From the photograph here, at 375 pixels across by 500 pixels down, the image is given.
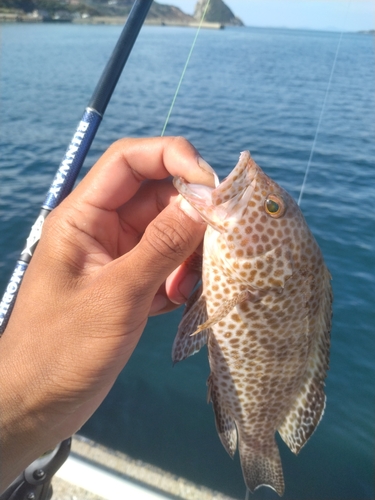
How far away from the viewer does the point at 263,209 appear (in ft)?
9.63

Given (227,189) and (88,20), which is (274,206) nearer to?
(227,189)

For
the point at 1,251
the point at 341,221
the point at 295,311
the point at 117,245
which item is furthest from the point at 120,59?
the point at 341,221

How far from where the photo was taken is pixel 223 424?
3.42 m

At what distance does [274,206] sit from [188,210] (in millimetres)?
609

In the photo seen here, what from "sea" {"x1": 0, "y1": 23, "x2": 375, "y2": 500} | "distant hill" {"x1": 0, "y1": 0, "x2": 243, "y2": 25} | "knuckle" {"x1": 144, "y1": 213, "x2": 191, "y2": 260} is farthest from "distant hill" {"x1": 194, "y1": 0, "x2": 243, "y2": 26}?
"distant hill" {"x1": 0, "y1": 0, "x2": 243, "y2": 25}

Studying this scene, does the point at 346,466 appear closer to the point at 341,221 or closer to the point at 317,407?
the point at 317,407

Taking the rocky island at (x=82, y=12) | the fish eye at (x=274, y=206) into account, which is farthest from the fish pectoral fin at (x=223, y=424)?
the rocky island at (x=82, y=12)

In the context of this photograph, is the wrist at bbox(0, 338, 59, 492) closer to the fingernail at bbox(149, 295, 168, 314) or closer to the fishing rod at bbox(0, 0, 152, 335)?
the fishing rod at bbox(0, 0, 152, 335)

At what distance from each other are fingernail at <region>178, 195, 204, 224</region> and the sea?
3928 mm

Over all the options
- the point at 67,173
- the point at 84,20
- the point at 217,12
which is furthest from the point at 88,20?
the point at 67,173

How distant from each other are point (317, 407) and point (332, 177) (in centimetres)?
1189

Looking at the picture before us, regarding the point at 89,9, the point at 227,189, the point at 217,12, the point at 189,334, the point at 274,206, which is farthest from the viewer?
the point at 89,9

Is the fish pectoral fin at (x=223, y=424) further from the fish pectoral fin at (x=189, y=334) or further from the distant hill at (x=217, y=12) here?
the distant hill at (x=217, y=12)

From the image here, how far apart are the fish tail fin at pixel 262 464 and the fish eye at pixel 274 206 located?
1967 millimetres
